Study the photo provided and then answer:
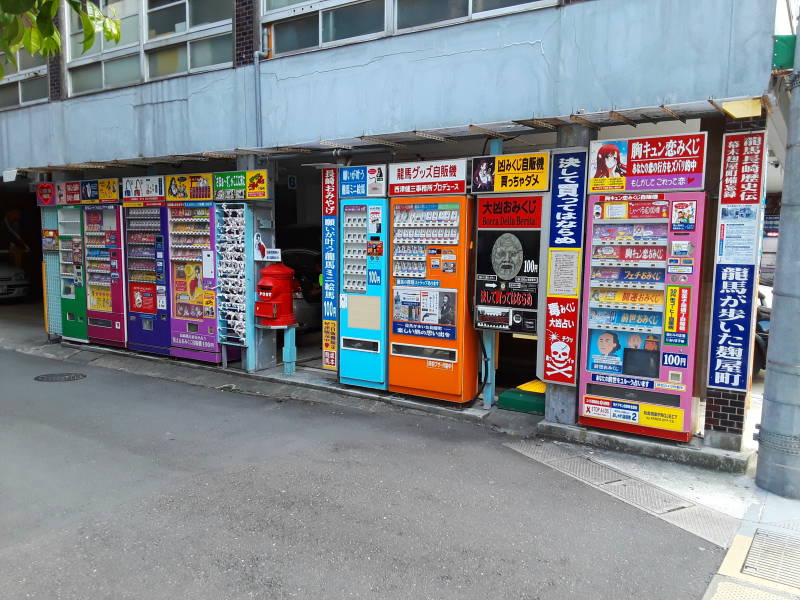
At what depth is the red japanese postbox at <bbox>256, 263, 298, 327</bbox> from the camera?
9.21 meters

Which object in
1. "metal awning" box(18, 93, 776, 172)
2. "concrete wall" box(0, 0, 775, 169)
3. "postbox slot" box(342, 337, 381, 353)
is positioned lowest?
"postbox slot" box(342, 337, 381, 353)

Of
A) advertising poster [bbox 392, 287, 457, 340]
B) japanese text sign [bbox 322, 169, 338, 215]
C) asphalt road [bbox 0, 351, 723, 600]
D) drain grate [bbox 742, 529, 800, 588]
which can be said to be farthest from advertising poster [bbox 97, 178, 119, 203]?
drain grate [bbox 742, 529, 800, 588]

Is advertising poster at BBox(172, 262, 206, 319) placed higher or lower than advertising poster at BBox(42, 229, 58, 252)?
lower

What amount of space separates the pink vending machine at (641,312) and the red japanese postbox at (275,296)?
4.66 metres

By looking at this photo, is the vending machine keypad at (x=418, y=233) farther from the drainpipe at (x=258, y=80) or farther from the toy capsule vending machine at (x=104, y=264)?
the toy capsule vending machine at (x=104, y=264)

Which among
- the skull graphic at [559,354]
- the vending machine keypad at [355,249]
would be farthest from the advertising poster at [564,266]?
the vending machine keypad at [355,249]

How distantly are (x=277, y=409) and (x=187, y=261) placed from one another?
3.49 meters

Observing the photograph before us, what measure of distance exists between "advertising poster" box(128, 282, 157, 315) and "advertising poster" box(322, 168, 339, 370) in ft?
12.3

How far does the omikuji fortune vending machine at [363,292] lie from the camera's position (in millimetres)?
8055

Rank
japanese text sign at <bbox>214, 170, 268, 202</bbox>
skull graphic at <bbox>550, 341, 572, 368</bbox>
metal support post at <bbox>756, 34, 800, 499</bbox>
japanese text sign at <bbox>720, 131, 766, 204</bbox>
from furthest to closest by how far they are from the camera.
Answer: japanese text sign at <bbox>214, 170, 268, 202</bbox>
skull graphic at <bbox>550, 341, 572, 368</bbox>
japanese text sign at <bbox>720, 131, 766, 204</bbox>
metal support post at <bbox>756, 34, 800, 499</bbox>

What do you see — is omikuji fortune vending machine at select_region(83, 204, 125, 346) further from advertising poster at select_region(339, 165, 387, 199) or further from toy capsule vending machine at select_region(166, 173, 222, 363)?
advertising poster at select_region(339, 165, 387, 199)

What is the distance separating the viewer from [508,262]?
7.17 meters

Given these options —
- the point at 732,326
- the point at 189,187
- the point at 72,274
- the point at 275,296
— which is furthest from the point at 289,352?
the point at 732,326

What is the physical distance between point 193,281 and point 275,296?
1.73 meters
